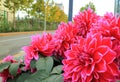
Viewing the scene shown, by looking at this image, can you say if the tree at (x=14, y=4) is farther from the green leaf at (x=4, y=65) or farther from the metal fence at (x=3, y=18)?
the green leaf at (x=4, y=65)

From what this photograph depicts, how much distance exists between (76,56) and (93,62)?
0.09 metres

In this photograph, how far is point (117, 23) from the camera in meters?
1.52

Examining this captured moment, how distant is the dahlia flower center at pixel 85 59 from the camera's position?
1.28 meters

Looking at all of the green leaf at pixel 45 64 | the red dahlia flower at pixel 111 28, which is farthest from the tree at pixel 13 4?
the red dahlia flower at pixel 111 28

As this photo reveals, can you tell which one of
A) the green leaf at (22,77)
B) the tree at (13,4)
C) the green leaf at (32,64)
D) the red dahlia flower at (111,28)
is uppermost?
the tree at (13,4)

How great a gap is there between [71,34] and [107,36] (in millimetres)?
408

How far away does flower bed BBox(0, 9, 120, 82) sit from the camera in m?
1.29

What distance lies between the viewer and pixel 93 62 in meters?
1.28

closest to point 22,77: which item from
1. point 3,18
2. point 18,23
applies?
point 3,18

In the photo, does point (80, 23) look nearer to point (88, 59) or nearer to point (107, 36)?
point (107, 36)

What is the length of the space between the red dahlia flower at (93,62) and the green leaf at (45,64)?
10.3 inches

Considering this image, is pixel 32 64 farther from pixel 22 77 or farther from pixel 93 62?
pixel 93 62

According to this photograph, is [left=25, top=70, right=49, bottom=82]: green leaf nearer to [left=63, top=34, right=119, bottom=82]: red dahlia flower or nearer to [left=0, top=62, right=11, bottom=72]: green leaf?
[left=63, top=34, right=119, bottom=82]: red dahlia flower

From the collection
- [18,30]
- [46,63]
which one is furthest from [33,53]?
[18,30]
